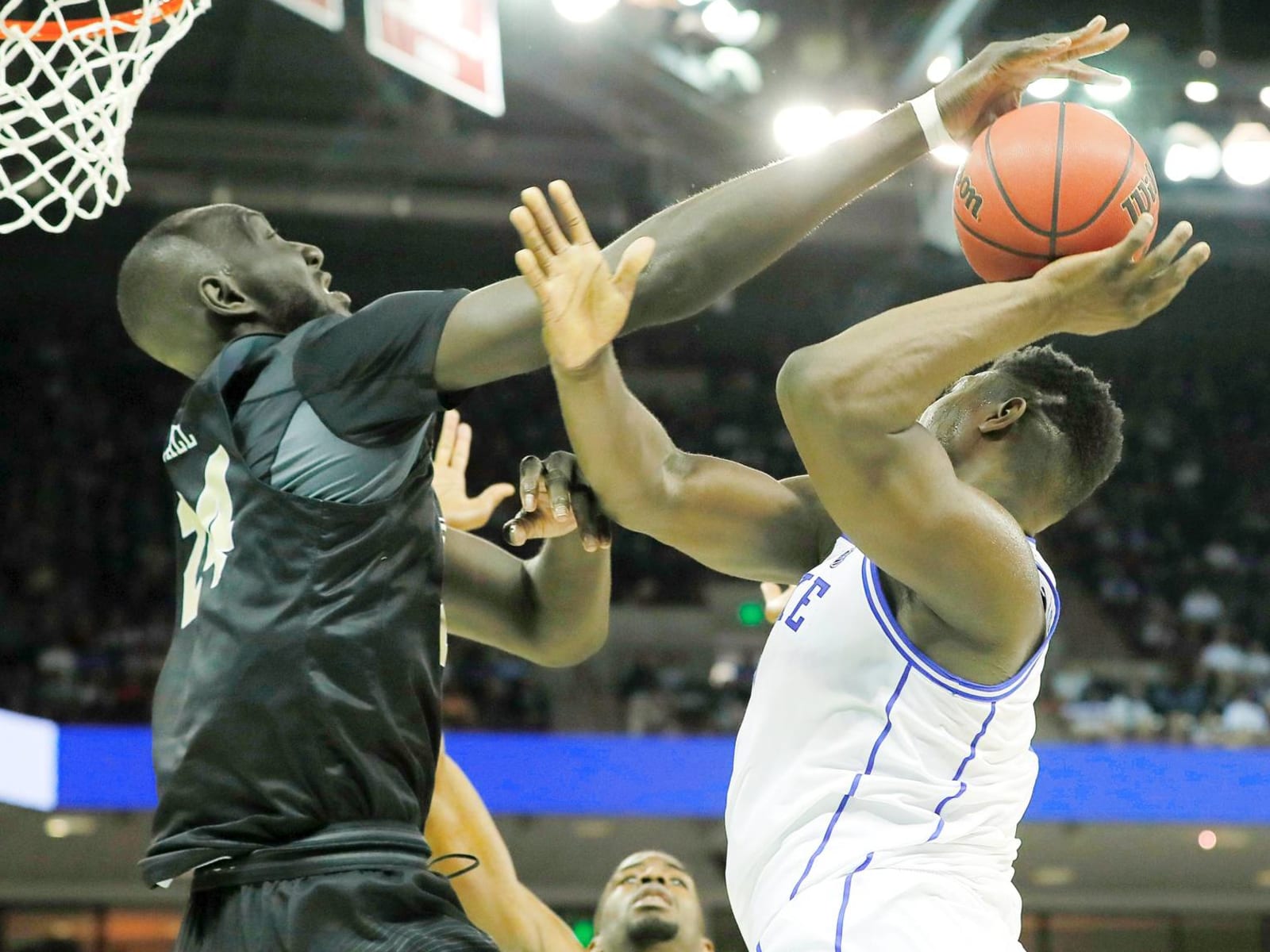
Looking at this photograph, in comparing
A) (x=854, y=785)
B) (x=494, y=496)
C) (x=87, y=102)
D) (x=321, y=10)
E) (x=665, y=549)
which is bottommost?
(x=854, y=785)

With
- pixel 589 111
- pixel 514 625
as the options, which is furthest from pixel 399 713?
pixel 589 111

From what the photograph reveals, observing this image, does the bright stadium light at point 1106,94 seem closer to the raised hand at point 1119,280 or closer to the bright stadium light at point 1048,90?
the bright stadium light at point 1048,90

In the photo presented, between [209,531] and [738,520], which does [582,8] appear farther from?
[209,531]

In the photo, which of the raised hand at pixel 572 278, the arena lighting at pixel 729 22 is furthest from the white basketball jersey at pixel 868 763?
the arena lighting at pixel 729 22

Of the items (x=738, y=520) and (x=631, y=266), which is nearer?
(x=631, y=266)

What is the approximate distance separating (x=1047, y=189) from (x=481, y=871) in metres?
2.23

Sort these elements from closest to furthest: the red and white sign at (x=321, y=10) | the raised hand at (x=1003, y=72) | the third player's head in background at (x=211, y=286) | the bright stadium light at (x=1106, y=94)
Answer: the raised hand at (x=1003, y=72), the third player's head in background at (x=211, y=286), the red and white sign at (x=321, y=10), the bright stadium light at (x=1106, y=94)

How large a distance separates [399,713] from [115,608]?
1393 centimetres

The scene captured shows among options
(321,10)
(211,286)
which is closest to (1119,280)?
(211,286)

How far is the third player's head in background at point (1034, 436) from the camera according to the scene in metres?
3.04

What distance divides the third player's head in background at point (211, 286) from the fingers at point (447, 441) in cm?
110

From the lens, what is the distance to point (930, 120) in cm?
275

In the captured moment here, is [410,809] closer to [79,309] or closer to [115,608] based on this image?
[115,608]

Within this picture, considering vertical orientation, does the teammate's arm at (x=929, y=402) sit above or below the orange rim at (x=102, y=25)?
below
